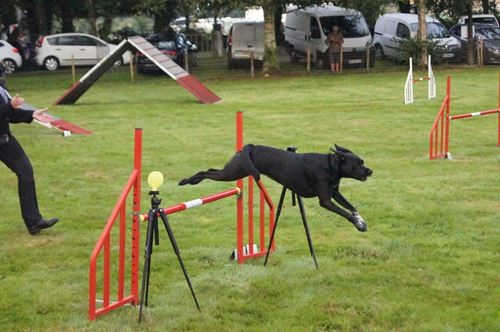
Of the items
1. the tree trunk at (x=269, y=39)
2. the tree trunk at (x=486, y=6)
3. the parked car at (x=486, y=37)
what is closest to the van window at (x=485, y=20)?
the tree trunk at (x=486, y=6)

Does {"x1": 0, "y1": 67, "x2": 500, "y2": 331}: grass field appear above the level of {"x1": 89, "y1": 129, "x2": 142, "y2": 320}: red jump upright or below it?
below

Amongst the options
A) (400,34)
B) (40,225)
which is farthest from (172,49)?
(40,225)

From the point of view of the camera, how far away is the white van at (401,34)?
34.9 m

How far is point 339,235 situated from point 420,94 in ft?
52.4

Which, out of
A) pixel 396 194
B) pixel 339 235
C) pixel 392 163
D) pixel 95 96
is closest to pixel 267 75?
pixel 95 96

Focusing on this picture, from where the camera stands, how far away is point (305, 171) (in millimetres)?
7250

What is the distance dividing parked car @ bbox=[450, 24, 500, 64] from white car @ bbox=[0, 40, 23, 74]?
17394mm

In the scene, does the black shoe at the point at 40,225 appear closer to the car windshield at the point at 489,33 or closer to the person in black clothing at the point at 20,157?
the person in black clothing at the point at 20,157

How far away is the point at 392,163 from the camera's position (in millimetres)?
14195

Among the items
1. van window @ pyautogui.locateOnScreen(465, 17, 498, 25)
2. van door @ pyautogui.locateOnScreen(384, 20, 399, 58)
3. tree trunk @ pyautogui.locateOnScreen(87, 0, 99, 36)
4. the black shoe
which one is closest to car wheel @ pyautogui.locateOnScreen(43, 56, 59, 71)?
tree trunk @ pyautogui.locateOnScreen(87, 0, 99, 36)

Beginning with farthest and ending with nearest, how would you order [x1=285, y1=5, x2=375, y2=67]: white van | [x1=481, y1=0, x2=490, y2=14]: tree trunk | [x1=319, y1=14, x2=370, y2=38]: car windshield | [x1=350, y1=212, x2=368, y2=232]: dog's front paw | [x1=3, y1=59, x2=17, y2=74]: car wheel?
[x1=481, y1=0, x2=490, y2=14]: tree trunk
[x1=3, y1=59, x2=17, y2=74]: car wheel
[x1=319, y1=14, x2=370, y2=38]: car windshield
[x1=285, y1=5, x2=375, y2=67]: white van
[x1=350, y1=212, x2=368, y2=232]: dog's front paw

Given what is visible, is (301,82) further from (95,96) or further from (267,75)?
(95,96)

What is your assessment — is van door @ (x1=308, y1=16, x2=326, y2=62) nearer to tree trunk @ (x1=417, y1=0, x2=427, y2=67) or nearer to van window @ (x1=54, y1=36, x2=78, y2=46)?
tree trunk @ (x1=417, y1=0, x2=427, y2=67)

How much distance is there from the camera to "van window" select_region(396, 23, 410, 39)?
3583 cm
